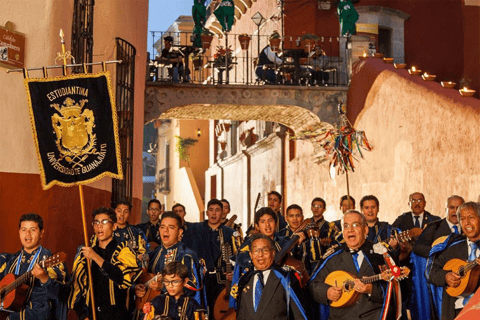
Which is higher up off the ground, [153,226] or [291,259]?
[153,226]

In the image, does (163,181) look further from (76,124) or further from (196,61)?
(76,124)

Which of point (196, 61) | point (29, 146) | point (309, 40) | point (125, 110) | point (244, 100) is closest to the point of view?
point (29, 146)

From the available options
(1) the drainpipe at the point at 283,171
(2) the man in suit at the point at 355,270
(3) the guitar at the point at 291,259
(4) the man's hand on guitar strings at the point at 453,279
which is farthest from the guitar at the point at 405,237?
(1) the drainpipe at the point at 283,171

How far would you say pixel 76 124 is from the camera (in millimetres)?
9922

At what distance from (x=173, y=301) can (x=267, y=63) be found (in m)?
14.4

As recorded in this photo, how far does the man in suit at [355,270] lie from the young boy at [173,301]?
1.13 meters

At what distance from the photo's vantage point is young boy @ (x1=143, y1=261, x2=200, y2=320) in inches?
303

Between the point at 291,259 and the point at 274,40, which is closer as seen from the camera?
the point at 291,259

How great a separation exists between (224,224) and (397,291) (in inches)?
209

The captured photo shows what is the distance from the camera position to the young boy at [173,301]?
768 centimetres

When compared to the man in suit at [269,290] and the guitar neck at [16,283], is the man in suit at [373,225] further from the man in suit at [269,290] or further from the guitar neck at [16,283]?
the guitar neck at [16,283]

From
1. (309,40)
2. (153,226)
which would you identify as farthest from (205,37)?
(153,226)

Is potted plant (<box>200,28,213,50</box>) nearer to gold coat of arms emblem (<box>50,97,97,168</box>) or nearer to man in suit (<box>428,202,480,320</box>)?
gold coat of arms emblem (<box>50,97,97,168</box>)

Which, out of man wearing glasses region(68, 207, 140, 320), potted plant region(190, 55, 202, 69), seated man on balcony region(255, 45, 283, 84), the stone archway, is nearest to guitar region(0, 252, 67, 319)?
man wearing glasses region(68, 207, 140, 320)
